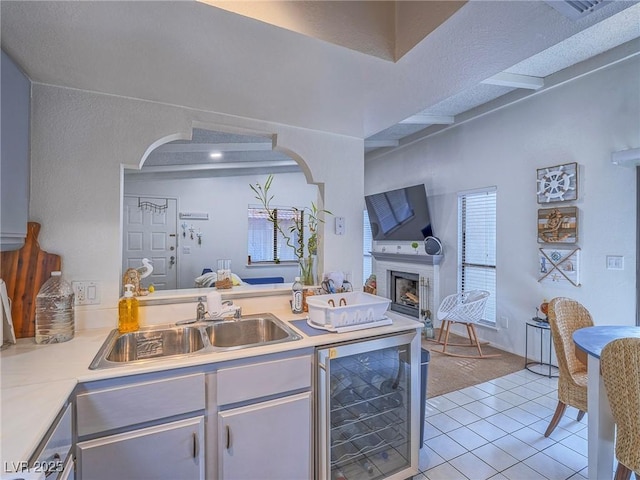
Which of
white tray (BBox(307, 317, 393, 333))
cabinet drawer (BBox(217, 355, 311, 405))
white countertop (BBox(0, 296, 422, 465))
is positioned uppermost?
white tray (BBox(307, 317, 393, 333))

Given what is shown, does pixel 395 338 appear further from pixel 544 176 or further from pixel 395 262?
pixel 395 262

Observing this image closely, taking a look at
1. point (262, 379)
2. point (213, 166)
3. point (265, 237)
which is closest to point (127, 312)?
point (262, 379)

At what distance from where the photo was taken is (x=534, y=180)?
11.2 ft

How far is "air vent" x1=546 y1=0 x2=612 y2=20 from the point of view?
110 cm

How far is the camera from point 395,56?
1469 mm

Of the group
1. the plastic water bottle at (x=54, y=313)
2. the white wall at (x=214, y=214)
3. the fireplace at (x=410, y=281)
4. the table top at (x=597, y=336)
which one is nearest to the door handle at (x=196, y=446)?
the plastic water bottle at (x=54, y=313)

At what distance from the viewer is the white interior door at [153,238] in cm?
568

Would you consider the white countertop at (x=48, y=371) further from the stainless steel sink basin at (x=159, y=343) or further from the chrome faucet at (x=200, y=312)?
the chrome faucet at (x=200, y=312)

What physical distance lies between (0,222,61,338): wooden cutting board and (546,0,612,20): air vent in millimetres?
2434

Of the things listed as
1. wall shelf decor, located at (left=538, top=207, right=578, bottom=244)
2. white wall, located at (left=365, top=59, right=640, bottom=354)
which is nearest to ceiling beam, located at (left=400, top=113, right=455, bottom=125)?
white wall, located at (left=365, top=59, right=640, bottom=354)

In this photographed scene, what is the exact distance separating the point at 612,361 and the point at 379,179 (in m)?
4.74

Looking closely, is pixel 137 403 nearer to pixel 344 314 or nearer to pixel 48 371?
pixel 48 371

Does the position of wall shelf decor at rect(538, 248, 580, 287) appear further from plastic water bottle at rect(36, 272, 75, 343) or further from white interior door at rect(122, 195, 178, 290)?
white interior door at rect(122, 195, 178, 290)

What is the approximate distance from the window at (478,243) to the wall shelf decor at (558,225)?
61cm
